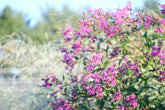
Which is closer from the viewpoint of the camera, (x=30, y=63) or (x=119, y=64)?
(x=119, y=64)

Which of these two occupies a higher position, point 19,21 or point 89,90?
point 19,21

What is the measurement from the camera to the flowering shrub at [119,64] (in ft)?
6.24

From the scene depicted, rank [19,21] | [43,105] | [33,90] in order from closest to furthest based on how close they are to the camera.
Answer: [43,105] → [33,90] → [19,21]

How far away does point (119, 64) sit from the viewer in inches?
79.6

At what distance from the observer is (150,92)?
7.04 feet

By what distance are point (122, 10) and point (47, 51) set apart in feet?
12.7

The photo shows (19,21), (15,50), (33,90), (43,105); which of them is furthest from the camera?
(19,21)

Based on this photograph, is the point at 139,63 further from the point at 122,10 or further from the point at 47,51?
the point at 47,51

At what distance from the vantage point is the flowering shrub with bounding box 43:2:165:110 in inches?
74.9

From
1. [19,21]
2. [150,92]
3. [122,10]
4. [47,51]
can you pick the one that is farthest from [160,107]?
[19,21]

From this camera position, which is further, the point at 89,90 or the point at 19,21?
the point at 19,21

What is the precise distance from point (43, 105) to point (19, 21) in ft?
74.3

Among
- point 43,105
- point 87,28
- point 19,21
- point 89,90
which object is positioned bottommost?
point 43,105

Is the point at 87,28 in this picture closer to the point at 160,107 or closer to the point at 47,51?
the point at 160,107
